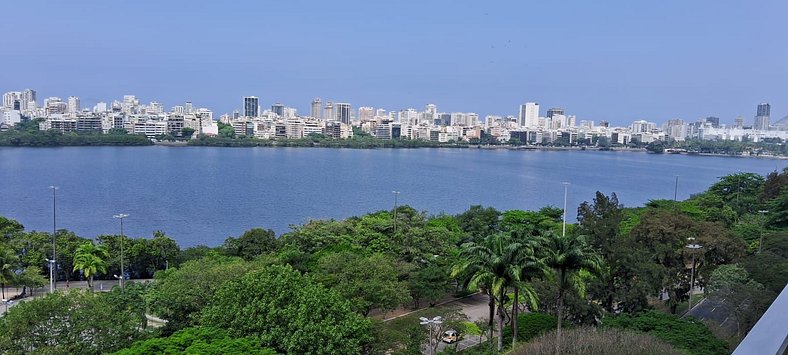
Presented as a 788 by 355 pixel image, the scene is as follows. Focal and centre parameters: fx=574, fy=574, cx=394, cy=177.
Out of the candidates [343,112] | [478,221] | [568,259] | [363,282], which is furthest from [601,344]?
[343,112]

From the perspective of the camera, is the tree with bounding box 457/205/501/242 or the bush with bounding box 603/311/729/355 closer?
the bush with bounding box 603/311/729/355

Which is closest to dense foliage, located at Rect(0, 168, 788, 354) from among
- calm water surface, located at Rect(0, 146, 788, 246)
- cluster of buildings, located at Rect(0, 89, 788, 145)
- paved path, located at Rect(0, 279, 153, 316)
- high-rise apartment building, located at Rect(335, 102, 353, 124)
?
paved path, located at Rect(0, 279, 153, 316)

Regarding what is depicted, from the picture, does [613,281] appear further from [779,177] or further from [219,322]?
[779,177]

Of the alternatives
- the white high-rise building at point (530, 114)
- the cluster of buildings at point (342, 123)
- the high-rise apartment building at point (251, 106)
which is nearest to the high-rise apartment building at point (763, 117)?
the cluster of buildings at point (342, 123)

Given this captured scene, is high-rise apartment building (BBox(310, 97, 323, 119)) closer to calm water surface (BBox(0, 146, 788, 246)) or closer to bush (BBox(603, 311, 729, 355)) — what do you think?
calm water surface (BBox(0, 146, 788, 246))

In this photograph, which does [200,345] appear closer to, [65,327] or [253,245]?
[65,327]

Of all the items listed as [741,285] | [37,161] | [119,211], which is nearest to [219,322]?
[741,285]

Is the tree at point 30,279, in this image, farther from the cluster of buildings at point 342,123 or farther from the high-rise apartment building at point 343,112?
the high-rise apartment building at point 343,112
